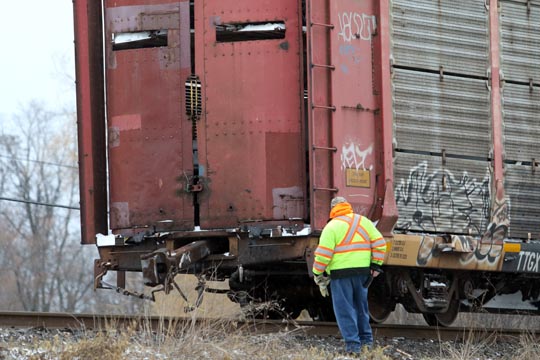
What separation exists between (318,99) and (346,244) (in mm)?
2056

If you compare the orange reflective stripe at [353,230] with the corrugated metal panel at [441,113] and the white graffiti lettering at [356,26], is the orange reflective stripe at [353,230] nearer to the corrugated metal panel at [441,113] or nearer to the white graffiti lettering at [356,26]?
the corrugated metal panel at [441,113]

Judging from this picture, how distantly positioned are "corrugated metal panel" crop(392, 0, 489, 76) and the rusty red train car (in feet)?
0.06

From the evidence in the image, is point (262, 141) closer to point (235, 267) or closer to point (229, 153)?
point (229, 153)

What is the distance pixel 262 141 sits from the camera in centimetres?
1140

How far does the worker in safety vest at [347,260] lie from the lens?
959cm

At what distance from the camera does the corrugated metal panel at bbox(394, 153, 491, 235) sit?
38.7ft

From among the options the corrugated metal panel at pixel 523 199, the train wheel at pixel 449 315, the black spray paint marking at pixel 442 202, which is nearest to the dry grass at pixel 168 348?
the black spray paint marking at pixel 442 202

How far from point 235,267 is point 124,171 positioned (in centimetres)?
163

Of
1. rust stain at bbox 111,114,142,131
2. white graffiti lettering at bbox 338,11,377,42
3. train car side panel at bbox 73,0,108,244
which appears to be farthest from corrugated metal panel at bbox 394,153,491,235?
train car side panel at bbox 73,0,108,244

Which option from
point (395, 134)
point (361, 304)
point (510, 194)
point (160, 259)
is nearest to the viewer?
point (361, 304)

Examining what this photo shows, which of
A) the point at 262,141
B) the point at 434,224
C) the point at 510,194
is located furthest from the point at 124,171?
the point at 510,194

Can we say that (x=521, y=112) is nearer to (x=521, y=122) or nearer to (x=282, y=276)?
(x=521, y=122)

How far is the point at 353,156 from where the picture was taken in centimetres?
1135

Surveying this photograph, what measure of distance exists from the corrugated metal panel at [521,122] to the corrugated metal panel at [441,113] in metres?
0.35
